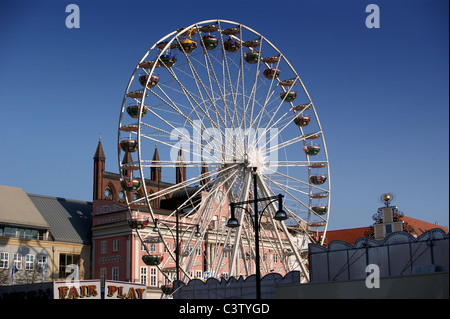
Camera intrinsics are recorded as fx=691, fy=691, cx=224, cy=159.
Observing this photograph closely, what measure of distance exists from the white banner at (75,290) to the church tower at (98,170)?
3669cm

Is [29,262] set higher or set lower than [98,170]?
lower

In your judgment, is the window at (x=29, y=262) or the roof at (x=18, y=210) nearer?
the window at (x=29, y=262)

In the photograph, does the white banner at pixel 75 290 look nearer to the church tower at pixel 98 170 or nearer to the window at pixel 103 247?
the window at pixel 103 247

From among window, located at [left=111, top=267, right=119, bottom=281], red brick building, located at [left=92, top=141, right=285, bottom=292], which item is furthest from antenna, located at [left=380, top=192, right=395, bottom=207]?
window, located at [left=111, top=267, right=119, bottom=281]

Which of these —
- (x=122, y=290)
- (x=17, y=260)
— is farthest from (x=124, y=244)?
(x=122, y=290)

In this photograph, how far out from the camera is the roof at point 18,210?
75.3 metres

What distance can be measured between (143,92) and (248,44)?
10.8 m

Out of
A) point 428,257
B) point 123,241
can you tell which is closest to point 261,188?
point 428,257

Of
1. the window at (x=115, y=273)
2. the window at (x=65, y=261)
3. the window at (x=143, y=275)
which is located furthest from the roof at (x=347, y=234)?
the window at (x=65, y=261)

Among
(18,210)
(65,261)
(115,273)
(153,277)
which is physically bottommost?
(153,277)

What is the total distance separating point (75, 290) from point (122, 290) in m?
4.16

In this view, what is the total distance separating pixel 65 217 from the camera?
8319 cm

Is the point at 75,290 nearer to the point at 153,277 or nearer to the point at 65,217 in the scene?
the point at 153,277
